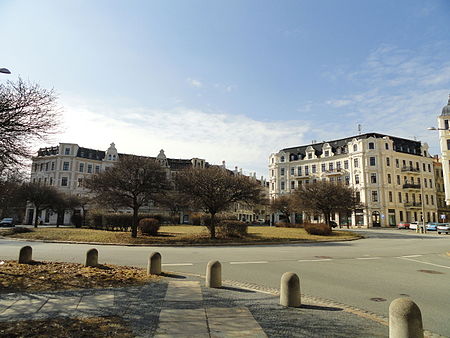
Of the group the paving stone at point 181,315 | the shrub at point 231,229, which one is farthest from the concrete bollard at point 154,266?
the shrub at point 231,229

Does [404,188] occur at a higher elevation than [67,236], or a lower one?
Result: higher

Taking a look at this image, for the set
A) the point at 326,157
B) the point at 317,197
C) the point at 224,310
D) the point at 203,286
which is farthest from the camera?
the point at 326,157

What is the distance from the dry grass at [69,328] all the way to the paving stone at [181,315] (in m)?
0.77

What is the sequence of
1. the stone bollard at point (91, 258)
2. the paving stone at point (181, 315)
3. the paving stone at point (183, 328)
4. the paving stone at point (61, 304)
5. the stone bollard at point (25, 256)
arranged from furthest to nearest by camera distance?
the stone bollard at point (25, 256) → the stone bollard at point (91, 258) → the paving stone at point (61, 304) → the paving stone at point (181, 315) → the paving stone at point (183, 328)

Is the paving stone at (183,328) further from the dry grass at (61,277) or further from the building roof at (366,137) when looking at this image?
the building roof at (366,137)

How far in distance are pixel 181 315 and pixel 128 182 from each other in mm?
20350

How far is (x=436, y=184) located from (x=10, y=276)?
284 ft

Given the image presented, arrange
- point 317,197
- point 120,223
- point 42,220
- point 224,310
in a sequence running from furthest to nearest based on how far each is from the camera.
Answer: point 42,220 → point 317,197 → point 120,223 → point 224,310

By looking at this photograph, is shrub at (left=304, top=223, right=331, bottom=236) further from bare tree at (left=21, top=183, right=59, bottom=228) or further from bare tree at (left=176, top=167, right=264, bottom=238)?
bare tree at (left=21, top=183, right=59, bottom=228)

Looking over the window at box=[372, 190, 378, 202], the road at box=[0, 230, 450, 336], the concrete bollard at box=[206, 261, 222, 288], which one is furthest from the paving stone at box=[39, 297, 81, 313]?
the window at box=[372, 190, 378, 202]

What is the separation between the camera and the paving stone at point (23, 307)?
591cm

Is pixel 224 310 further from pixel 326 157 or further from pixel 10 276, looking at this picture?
pixel 326 157

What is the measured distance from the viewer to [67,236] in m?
25.5

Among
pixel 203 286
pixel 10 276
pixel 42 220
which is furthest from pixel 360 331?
pixel 42 220
